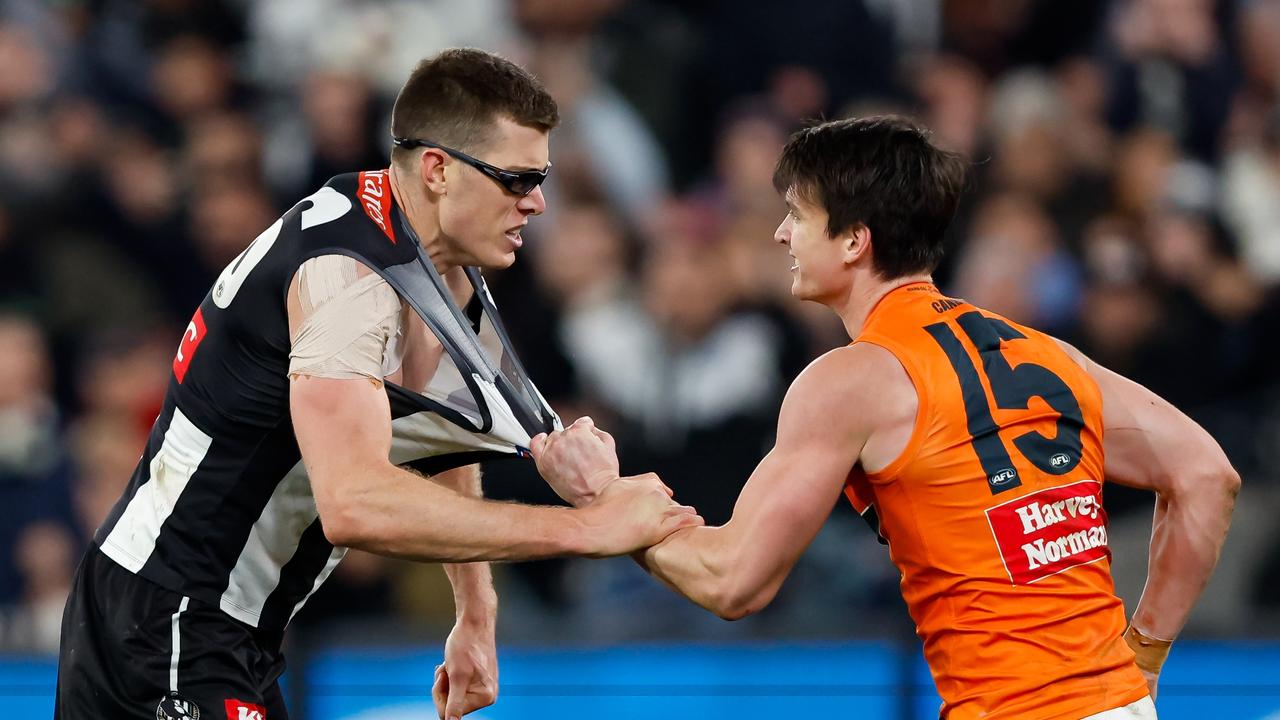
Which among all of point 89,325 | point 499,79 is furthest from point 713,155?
point 499,79

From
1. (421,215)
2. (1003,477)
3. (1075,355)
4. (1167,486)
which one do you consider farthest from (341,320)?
(1167,486)

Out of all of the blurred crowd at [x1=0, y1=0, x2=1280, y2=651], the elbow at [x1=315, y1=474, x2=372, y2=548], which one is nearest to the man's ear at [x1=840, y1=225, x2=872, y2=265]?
the elbow at [x1=315, y1=474, x2=372, y2=548]

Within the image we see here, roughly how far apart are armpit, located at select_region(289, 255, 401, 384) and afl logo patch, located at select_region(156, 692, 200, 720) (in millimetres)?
946

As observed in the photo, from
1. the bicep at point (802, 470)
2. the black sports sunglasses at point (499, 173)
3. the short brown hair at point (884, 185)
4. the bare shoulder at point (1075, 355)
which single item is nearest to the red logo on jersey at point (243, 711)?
the bicep at point (802, 470)

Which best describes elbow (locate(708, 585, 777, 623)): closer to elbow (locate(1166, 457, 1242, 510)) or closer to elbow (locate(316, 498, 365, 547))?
elbow (locate(316, 498, 365, 547))

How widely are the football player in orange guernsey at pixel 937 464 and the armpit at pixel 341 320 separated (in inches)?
33.7

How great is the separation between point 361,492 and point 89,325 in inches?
213

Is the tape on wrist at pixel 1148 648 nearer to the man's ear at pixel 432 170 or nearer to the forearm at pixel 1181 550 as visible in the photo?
the forearm at pixel 1181 550

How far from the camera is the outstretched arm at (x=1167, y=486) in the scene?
3893 mm

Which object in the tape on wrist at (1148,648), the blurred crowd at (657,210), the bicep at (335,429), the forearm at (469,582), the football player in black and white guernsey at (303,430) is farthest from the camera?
the blurred crowd at (657,210)

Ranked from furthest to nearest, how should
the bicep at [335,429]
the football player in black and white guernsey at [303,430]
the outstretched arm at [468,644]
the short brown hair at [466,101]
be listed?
the outstretched arm at [468,644] → the short brown hair at [466,101] → the football player in black and white guernsey at [303,430] → the bicep at [335,429]

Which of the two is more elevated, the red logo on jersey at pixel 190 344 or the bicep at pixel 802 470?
the red logo on jersey at pixel 190 344

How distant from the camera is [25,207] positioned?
8.61 meters

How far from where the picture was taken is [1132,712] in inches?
140
